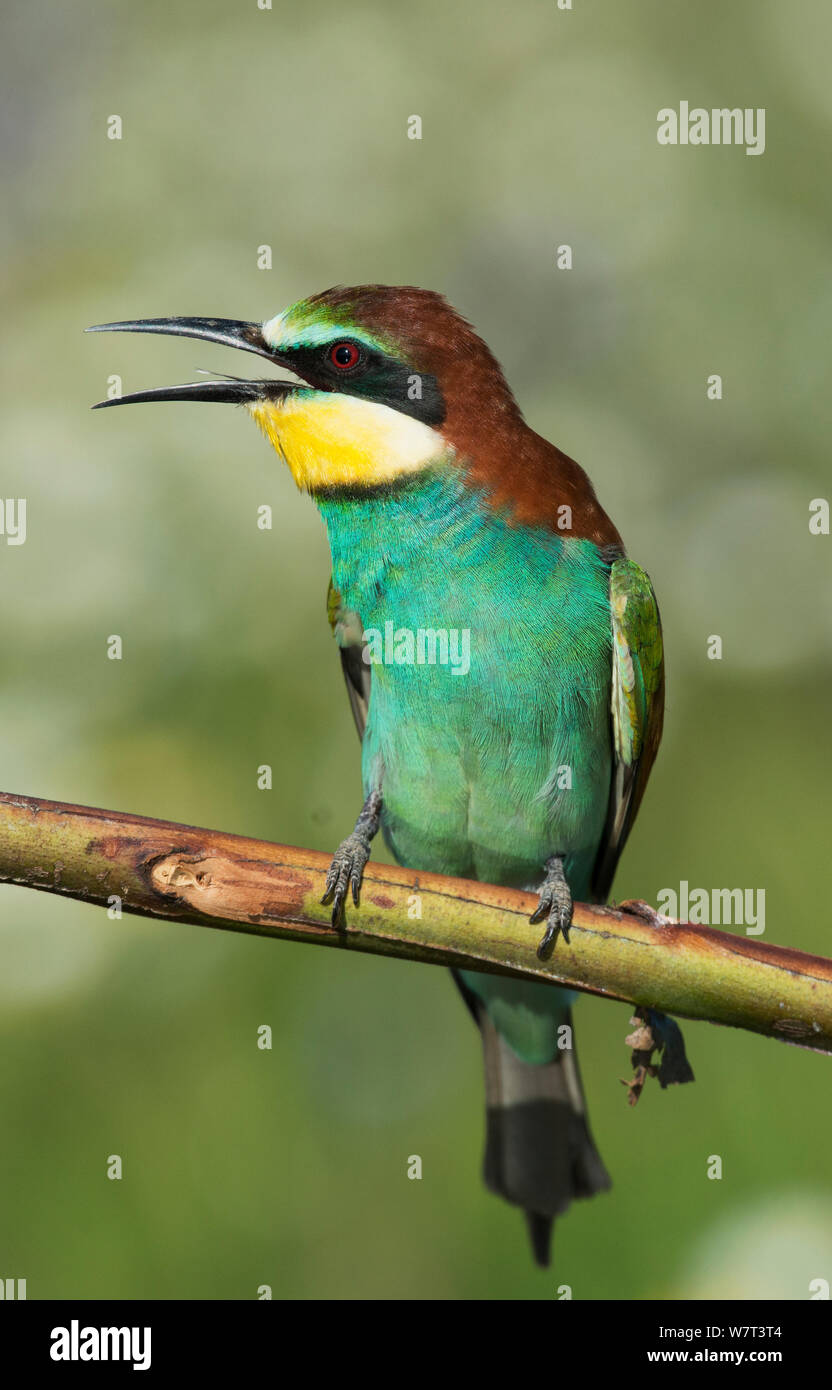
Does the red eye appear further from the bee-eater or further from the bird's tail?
the bird's tail

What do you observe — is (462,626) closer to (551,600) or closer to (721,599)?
(551,600)

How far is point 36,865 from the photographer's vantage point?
1.97 metres

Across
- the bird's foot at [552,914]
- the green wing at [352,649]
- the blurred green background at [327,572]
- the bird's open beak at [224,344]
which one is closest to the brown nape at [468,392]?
the bird's open beak at [224,344]

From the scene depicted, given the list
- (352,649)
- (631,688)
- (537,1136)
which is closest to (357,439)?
(352,649)

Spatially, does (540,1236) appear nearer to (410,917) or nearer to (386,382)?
(410,917)

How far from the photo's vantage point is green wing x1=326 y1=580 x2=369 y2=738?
3090 mm

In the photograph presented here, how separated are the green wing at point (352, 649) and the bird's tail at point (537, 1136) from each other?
2.77 ft

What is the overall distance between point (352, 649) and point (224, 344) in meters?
0.79

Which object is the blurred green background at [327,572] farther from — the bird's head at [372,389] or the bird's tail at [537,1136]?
the bird's head at [372,389]

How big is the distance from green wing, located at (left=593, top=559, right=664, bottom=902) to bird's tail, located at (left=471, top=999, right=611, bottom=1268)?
591 mm

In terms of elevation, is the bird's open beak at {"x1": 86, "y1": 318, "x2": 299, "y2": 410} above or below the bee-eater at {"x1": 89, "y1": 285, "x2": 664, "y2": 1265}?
above

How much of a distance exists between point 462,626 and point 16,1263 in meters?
1.84

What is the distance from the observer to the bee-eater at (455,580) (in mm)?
2736

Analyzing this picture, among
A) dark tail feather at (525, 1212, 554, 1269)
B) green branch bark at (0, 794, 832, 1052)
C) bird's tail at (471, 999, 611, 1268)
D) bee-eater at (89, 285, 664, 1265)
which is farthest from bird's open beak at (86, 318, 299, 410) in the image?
dark tail feather at (525, 1212, 554, 1269)
